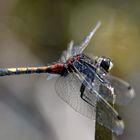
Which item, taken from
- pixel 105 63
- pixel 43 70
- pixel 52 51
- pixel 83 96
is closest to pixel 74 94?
pixel 83 96

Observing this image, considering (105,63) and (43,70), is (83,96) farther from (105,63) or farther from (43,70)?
(43,70)

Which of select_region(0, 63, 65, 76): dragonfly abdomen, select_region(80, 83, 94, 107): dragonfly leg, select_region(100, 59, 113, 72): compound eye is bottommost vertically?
select_region(80, 83, 94, 107): dragonfly leg

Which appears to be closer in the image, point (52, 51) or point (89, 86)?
point (89, 86)

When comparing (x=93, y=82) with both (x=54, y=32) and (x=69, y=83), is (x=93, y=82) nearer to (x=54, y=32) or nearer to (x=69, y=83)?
(x=69, y=83)

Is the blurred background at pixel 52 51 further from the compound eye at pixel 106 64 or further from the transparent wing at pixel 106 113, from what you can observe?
the transparent wing at pixel 106 113

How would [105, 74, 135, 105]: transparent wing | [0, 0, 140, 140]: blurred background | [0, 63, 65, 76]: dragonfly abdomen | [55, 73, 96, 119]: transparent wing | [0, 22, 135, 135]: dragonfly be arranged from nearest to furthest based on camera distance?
[0, 22, 135, 135]: dragonfly → [55, 73, 96, 119]: transparent wing → [0, 63, 65, 76]: dragonfly abdomen → [105, 74, 135, 105]: transparent wing → [0, 0, 140, 140]: blurred background

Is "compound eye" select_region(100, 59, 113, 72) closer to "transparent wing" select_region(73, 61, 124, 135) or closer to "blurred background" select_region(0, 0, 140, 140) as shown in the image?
"transparent wing" select_region(73, 61, 124, 135)

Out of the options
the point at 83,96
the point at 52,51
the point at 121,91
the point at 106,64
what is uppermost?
the point at 52,51

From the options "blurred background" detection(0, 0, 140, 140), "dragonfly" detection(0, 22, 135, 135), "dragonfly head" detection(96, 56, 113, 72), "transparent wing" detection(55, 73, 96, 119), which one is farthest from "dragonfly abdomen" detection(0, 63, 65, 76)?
"blurred background" detection(0, 0, 140, 140)
